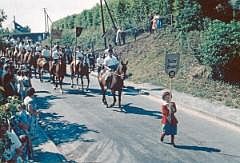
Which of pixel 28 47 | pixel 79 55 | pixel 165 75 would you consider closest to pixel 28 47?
pixel 28 47

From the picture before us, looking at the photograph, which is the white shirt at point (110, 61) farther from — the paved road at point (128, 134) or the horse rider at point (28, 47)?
the horse rider at point (28, 47)

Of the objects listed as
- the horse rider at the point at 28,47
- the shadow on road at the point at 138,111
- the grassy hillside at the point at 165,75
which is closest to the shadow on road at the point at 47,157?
the shadow on road at the point at 138,111

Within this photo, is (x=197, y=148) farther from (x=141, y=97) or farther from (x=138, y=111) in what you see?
(x=141, y=97)

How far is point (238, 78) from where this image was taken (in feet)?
92.5

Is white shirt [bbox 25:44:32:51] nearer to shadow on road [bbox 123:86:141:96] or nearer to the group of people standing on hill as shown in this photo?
the group of people standing on hill

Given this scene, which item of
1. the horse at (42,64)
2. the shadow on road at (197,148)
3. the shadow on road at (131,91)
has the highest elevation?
the horse at (42,64)

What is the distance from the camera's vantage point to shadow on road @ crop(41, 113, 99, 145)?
18875 millimetres

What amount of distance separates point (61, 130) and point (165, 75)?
13.8m

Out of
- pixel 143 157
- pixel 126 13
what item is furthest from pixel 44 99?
pixel 126 13

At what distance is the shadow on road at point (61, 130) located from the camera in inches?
743

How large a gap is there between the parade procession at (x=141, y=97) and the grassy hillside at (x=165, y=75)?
0.06 metres

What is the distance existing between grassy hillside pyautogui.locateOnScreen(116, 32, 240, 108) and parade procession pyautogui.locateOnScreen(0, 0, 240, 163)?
0.21 ft

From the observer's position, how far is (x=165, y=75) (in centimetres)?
3288

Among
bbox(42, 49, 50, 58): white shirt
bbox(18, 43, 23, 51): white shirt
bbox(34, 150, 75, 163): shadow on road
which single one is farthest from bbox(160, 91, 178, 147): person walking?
bbox(18, 43, 23, 51): white shirt
